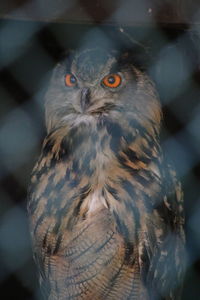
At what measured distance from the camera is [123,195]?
1.34 m

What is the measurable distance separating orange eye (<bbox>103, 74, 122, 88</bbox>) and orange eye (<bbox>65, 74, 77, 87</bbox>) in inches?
3.3

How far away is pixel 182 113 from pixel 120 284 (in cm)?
69

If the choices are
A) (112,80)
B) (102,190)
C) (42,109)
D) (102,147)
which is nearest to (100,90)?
(112,80)

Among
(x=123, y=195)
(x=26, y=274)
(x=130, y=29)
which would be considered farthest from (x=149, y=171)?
(x=26, y=274)

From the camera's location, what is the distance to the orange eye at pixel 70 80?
1366mm

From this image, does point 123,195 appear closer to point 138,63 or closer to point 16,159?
point 138,63

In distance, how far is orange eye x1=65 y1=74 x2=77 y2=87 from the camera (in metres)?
1.37

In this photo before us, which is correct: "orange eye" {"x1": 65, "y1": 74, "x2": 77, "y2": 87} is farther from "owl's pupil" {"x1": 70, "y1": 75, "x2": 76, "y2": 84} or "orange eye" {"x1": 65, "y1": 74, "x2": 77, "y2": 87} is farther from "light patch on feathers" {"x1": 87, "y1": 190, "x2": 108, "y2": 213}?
"light patch on feathers" {"x1": 87, "y1": 190, "x2": 108, "y2": 213}

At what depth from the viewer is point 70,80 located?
138cm

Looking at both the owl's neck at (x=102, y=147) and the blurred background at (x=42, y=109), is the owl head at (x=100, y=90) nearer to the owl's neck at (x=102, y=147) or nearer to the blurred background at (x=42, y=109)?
the owl's neck at (x=102, y=147)

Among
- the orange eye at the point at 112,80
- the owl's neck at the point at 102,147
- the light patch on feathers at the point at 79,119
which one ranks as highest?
the orange eye at the point at 112,80

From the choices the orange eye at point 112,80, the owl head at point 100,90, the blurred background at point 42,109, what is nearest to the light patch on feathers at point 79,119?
the owl head at point 100,90

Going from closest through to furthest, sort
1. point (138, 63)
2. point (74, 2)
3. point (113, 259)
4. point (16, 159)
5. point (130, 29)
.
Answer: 1. point (74, 2)
2. point (113, 259)
3. point (138, 63)
4. point (130, 29)
5. point (16, 159)

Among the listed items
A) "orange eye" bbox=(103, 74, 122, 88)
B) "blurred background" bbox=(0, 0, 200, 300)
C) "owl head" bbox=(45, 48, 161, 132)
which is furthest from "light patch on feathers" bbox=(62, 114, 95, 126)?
"blurred background" bbox=(0, 0, 200, 300)
